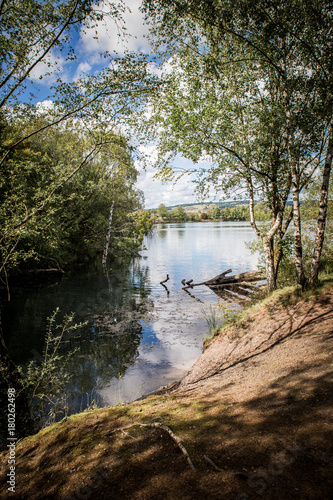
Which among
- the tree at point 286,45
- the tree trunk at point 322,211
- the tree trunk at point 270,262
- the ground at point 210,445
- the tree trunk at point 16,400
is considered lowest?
the tree trunk at point 16,400

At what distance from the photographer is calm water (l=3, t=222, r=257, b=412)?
9.50 meters

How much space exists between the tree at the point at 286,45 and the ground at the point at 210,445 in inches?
233

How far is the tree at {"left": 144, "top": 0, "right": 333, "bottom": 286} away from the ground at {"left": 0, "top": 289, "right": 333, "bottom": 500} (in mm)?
5906

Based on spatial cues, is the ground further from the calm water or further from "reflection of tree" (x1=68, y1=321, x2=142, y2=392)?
"reflection of tree" (x1=68, y1=321, x2=142, y2=392)

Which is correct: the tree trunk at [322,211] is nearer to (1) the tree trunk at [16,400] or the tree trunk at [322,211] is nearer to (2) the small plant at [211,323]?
(2) the small plant at [211,323]

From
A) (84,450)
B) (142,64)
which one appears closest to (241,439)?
(84,450)

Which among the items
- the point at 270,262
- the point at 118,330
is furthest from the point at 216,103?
the point at 118,330

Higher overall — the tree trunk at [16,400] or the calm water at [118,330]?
the tree trunk at [16,400]

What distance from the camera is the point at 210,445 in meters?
3.71

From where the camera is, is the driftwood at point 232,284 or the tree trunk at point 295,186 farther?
the driftwood at point 232,284

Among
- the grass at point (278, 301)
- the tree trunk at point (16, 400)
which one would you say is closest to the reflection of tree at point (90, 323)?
the tree trunk at point (16, 400)

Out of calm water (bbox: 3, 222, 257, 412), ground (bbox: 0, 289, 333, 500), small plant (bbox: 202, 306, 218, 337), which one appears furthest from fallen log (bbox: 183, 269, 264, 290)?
ground (bbox: 0, 289, 333, 500)

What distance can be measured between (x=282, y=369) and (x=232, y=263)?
28.9 metres

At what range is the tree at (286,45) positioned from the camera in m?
8.91
